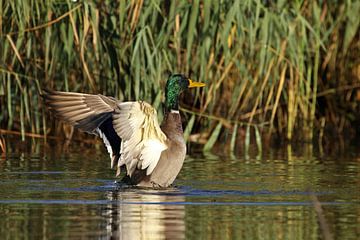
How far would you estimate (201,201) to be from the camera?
828 cm

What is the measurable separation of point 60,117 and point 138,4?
213 cm

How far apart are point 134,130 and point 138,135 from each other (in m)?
0.09

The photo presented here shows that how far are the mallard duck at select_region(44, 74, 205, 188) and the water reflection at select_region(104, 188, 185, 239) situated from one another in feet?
1.09

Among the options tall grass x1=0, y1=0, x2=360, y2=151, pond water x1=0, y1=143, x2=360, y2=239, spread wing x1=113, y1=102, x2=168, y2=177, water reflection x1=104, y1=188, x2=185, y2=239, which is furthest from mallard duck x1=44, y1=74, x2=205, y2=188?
tall grass x1=0, y1=0, x2=360, y2=151

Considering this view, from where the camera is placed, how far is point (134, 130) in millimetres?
9141

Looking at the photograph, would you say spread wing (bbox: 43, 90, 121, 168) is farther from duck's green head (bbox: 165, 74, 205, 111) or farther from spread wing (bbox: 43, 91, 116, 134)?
duck's green head (bbox: 165, 74, 205, 111)

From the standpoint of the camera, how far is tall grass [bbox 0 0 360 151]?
1153cm

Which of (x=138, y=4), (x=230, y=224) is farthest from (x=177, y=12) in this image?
(x=230, y=224)

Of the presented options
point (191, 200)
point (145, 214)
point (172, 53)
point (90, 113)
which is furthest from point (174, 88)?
point (145, 214)

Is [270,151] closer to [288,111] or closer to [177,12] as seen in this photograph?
[288,111]

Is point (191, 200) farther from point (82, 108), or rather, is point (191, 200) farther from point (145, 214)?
point (82, 108)

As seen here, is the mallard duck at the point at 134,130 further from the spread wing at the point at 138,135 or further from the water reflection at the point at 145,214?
the water reflection at the point at 145,214

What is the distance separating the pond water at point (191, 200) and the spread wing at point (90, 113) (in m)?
0.36

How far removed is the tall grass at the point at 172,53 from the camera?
454 inches
